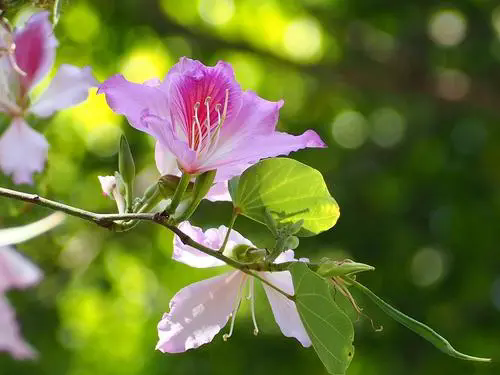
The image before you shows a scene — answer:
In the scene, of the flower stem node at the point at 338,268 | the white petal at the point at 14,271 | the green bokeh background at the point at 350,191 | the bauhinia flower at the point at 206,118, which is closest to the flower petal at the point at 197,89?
the bauhinia flower at the point at 206,118

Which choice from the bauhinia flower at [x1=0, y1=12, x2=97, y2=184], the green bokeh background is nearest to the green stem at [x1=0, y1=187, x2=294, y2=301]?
the bauhinia flower at [x1=0, y1=12, x2=97, y2=184]

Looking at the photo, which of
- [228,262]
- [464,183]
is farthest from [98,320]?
[228,262]

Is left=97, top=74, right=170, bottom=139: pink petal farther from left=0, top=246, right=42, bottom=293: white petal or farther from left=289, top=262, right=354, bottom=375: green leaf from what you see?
left=0, top=246, right=42, bottom=293: white petal

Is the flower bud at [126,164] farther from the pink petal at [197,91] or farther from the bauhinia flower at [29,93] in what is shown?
the bauhinia flower at [29,93]

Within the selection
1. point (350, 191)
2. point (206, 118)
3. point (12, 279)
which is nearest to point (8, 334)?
point (12, 279)

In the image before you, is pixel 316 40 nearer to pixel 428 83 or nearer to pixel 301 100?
pixel 301 100

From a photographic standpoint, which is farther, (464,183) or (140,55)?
(140,55)
